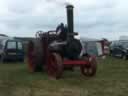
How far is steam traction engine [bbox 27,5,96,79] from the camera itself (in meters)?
14.3

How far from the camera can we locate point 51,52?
1512 centimetres

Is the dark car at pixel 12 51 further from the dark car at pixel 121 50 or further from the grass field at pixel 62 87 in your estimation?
the grass field at pixel 62 87

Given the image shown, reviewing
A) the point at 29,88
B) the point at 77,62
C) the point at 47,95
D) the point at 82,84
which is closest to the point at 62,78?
the point at 77,62

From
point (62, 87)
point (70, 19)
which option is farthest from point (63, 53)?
point (62, 87)

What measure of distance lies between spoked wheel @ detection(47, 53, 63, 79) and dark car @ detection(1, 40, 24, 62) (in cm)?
1078

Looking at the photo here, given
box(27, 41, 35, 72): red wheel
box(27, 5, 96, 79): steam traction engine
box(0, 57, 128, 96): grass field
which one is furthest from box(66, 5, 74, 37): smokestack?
box(27, 41, 35, 72): red wheel

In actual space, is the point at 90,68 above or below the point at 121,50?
above

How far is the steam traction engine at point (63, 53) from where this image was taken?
14337 mm

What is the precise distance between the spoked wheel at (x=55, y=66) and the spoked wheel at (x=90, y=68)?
127cm

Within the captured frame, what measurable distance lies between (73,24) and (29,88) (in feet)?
11.9

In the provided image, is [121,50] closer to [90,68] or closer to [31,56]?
[31,56]

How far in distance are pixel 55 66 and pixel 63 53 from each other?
70 centimetres

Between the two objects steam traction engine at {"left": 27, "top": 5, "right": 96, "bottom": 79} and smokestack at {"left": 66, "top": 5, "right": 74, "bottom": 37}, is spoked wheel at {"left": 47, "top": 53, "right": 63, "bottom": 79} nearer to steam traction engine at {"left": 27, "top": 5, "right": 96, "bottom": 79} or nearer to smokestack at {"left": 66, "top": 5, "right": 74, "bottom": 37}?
steam traction engine at {"left": 27, "top": 5, "right": 96, "bottom": 79}

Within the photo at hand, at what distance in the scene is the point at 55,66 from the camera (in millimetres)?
14258
